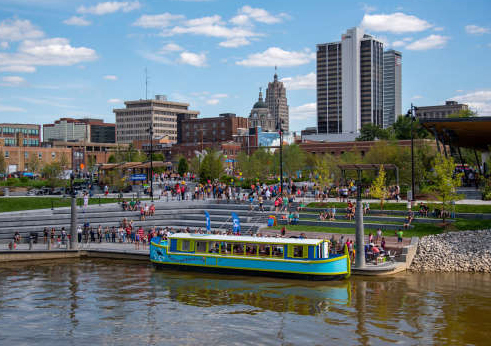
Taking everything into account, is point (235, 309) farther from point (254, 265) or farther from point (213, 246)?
point (213, 246)

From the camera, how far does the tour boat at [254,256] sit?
30672 millimetres

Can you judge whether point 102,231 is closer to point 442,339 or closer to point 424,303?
point 424,303

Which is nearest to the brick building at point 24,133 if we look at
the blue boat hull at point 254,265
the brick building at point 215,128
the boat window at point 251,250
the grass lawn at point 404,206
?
the brick building at point 215,128

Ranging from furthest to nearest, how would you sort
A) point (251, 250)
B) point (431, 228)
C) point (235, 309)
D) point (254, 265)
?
1. point (431, 228)
2. point (251, 250)
3. point (254, 265)
4. point (235, 309)

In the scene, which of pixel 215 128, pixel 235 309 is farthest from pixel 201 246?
pixel 215 128

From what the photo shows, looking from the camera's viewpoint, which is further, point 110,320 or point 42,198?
point 42,198

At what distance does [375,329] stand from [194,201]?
29876 millimetres

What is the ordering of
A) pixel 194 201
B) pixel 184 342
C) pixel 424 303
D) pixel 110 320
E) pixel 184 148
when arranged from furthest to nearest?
pixel 184 148, pixel 194 201, pixel 424 303, pixel 110 320, pixel 184 342

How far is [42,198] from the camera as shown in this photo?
55781 mm

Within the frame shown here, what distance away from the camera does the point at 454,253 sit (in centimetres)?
3494

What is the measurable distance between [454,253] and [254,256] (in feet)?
44.3

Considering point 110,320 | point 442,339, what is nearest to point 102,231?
point 110,320

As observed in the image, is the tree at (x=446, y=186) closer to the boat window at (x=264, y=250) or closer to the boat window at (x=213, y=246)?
the boat window at (x=264, y=250)

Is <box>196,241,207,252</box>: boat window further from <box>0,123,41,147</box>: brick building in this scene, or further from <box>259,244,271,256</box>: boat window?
<box>0,123,41,147</box>: brick building
